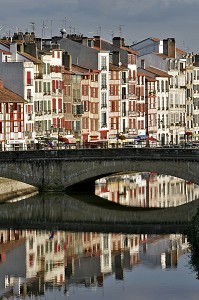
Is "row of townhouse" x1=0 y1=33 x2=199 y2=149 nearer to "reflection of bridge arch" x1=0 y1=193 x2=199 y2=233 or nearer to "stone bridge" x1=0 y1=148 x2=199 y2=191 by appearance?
"stone bridge" x1=0 y1=148 x2=199 y2=191

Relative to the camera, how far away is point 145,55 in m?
177

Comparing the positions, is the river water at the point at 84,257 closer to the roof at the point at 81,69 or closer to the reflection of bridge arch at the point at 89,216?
the reflection of bridge arch at the point at 89,216

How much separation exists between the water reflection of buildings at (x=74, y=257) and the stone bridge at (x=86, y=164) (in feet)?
65.4

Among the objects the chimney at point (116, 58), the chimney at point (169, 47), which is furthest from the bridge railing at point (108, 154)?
the chimney at point (169, 47)

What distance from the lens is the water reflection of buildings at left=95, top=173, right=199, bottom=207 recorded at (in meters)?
111

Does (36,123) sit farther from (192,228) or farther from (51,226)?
(192,228)

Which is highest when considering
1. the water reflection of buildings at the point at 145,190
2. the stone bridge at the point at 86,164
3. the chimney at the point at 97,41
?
the chimney at the point at 97,41

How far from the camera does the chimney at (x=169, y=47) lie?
600 feet

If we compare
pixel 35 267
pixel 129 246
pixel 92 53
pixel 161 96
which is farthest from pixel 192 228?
pixel 161 96

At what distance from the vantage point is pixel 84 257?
82312 millimetres

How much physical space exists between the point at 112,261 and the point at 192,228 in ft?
19.8

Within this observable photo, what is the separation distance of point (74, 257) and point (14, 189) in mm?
33164

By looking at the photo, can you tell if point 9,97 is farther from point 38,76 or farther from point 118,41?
point 118,41

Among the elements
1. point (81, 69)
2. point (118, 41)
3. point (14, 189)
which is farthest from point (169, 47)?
point (14, 189)
